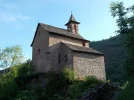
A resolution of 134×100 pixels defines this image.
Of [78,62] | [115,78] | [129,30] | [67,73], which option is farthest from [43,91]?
[115,78]

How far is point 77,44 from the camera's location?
44.8 meters

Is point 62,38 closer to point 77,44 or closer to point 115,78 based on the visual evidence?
point 77,44

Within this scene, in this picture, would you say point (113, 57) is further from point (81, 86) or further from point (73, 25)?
point (81, 86)

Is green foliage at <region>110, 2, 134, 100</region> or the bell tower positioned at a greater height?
the bell tower

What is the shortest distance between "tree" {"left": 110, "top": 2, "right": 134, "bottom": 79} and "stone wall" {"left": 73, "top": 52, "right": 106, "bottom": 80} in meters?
17.9

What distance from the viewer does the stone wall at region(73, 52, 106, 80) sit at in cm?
3909

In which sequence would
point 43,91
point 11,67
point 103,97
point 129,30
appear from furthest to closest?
point 11,67 < point 43,91 < point 103,97 < point 129,30

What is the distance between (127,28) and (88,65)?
2013cm

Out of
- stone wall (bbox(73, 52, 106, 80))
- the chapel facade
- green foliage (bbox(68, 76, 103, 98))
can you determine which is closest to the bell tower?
the chapel facade

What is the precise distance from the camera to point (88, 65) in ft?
133

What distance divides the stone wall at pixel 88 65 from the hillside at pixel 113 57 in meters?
16.5

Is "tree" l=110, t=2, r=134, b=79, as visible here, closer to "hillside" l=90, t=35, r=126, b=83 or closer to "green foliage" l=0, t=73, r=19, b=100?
"green foliage" l=0, t=73, r=19, b=100

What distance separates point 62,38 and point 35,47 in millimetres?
5650

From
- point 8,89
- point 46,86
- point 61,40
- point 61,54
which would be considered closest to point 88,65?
point 61,54
